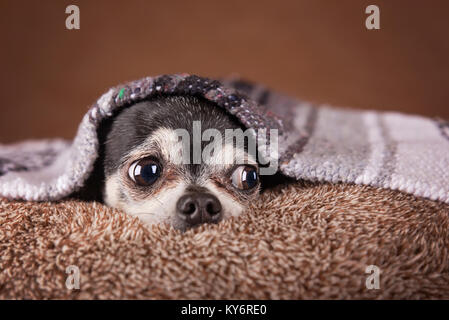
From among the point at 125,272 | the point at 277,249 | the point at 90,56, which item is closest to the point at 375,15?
the point at 90,56

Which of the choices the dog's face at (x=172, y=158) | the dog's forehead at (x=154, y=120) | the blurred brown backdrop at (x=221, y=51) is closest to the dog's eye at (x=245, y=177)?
the dog's face at (x=172, y=158)

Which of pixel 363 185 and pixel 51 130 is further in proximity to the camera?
pixel 51 130

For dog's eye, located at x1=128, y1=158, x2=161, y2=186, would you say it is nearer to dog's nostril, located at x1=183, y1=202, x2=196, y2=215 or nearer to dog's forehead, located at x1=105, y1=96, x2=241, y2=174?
dog's forehead, located at x1=105, y1=96, x2=241, y2=174

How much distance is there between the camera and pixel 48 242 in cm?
107

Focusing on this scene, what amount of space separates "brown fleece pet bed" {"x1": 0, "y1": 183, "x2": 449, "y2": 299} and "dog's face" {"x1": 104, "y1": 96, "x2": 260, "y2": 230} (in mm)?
188

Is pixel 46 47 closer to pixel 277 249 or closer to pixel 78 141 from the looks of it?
pixel 78 141

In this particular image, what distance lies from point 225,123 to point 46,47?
2067 millimetres

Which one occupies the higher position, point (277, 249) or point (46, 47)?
point (46, 47)

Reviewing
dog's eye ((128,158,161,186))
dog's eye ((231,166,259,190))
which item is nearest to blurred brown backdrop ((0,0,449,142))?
dog's eye ((128,158,161,186))

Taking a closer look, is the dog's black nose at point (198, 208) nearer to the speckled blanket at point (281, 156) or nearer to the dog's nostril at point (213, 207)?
the dog's nostril at point (213, 207)

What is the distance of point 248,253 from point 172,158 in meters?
0.50

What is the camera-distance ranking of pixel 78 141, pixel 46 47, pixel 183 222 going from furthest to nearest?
pixel 46 47, pixel 78 141, pixel 183 222

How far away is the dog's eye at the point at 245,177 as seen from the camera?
1.42 m

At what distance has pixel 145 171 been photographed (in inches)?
54.2
